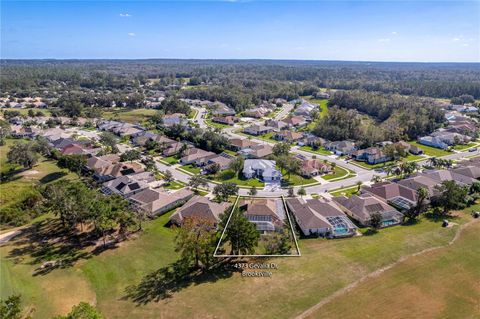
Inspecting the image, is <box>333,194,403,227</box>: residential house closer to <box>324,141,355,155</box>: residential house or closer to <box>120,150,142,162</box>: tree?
<box>324,141,355,155</box>: residential house

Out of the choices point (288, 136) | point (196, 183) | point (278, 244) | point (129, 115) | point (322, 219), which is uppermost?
point (129, 115)

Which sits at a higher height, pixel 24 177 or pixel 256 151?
pixel 256 151

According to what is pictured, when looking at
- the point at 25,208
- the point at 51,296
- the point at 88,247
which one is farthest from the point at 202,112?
the point at 51,296

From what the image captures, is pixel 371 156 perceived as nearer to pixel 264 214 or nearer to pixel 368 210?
pixel 368 210

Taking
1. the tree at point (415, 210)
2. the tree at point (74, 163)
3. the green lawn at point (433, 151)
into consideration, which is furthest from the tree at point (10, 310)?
the green lawn at point (433, 151)

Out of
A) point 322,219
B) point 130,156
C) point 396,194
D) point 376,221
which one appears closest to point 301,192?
point 322,219

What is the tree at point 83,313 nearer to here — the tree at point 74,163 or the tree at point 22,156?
the tree at point 74,163
